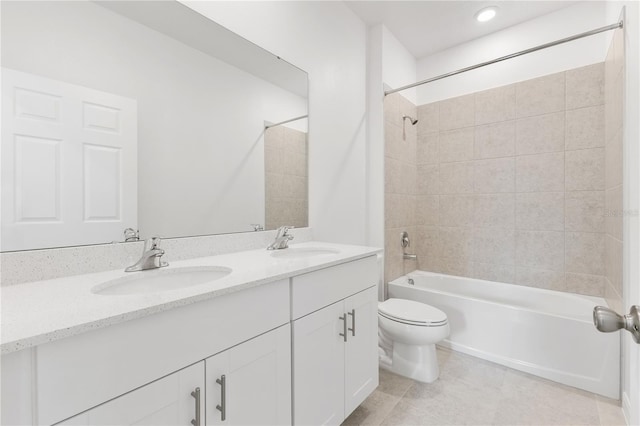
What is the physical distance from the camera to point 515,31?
7.99 feet

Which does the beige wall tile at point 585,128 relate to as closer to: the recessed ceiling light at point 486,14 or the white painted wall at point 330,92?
the recessed ceiling light at point 486,14

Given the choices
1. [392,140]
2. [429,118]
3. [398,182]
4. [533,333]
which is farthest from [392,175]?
[533,333]

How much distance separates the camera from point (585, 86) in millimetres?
2152

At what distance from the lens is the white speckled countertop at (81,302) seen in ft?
1.80

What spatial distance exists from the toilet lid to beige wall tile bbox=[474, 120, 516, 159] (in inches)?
59.9

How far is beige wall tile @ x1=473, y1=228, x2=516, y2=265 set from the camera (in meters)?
2.49

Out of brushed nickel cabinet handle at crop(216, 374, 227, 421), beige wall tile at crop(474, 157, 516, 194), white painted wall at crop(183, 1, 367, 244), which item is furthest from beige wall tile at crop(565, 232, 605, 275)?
brushed nickel cabinet handle at crop(216, 374, 227, 421)

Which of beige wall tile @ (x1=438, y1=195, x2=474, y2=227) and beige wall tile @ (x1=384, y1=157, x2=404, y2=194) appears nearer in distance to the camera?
beige wall tile @ (x1=384, y1=157, x2=404, y2=194)

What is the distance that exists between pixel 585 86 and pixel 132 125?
2986 millimetres

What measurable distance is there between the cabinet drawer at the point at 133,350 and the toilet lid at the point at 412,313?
3.99ft

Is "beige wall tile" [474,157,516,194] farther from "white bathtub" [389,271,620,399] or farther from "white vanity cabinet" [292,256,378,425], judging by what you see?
"white vanity cabinet" [292,256,378,425]

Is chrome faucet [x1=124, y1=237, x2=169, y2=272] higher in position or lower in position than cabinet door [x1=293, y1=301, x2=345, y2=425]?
higher

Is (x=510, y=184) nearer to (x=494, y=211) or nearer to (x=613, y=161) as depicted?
(x=494, y=211)

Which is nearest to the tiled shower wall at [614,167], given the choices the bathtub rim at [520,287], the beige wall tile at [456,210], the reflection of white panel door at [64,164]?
the bathtub rim at [520,287]
